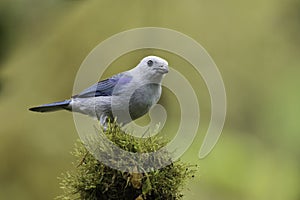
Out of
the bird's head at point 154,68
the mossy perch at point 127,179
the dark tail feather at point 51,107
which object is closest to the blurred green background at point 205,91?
the dark tail feather at point 51,107

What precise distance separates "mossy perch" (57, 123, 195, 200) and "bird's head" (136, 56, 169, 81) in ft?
0.74

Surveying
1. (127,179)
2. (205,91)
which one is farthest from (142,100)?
(205,91)

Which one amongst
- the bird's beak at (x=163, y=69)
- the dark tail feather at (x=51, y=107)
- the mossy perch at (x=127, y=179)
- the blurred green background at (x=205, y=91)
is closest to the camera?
the mossy perch at (x=127, y=179)

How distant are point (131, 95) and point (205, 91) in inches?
63.9

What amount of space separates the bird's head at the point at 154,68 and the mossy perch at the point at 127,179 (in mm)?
224

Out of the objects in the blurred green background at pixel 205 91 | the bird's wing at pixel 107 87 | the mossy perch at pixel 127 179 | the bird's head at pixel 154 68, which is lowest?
the mossy perch at pixel 127 179

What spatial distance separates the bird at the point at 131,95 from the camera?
5.44 ft

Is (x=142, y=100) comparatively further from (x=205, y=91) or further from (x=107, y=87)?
(x=205, y=91)

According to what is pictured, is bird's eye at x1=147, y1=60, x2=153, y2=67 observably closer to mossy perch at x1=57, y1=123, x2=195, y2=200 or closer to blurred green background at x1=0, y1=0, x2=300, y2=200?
mossy perch at x1=57, y1=123, x2=195, y2=200

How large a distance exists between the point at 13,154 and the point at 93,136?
1.89m

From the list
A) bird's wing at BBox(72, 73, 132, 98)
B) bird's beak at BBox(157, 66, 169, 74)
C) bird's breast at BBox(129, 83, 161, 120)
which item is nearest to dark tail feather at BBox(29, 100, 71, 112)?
bird's wing at BBox(72, 73, 132, 98)

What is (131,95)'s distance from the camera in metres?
1.67

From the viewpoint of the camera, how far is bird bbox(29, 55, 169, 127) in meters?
1.66

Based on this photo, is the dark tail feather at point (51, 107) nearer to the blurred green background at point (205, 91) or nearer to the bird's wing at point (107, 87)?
the bird's wing at point (107, 87)
